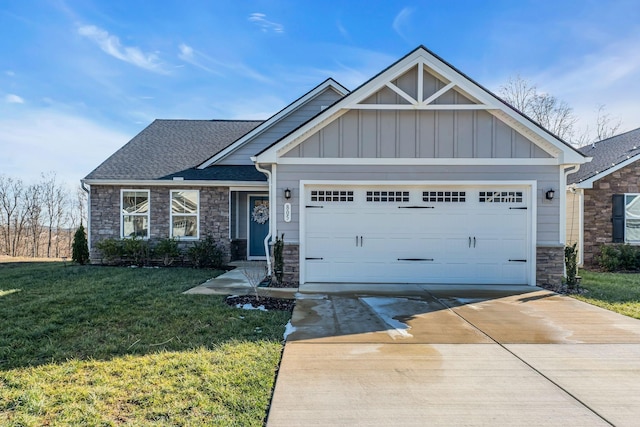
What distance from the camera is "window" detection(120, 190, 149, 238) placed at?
11.9 metres

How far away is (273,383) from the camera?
3352 mm

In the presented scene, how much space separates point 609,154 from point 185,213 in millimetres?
14977

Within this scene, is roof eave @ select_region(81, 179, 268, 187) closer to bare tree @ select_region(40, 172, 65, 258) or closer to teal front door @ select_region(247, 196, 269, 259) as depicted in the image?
teal front door @ select_region(247, 196, 269, 259)

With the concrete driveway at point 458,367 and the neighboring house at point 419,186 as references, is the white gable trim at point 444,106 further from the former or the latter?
the concrete driveway at point 458,367

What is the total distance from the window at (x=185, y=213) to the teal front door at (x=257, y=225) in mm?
1843

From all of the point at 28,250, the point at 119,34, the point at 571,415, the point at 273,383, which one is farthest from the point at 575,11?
the point at 28,250

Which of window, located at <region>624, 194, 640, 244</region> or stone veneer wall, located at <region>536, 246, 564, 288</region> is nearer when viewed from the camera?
stone veneer wall, located at <region>536, 246, 564, 288</region>

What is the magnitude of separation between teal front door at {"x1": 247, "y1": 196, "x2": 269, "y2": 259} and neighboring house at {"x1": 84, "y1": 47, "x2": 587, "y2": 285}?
13.9 feet

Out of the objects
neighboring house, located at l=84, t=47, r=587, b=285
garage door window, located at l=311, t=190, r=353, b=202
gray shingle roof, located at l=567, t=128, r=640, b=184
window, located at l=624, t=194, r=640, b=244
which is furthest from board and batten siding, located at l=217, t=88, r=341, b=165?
window, located at l=624, t=194, r=640, b=244

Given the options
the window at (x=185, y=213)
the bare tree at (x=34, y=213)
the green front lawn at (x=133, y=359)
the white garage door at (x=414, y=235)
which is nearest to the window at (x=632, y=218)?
the white garage door at (x=414, y=235)

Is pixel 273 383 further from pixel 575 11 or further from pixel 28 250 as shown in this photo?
pixel 28 250

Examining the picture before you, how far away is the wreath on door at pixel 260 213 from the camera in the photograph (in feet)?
41.4

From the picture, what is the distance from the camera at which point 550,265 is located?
8273 mm

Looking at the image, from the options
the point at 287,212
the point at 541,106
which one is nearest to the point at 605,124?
the point at 541,106
